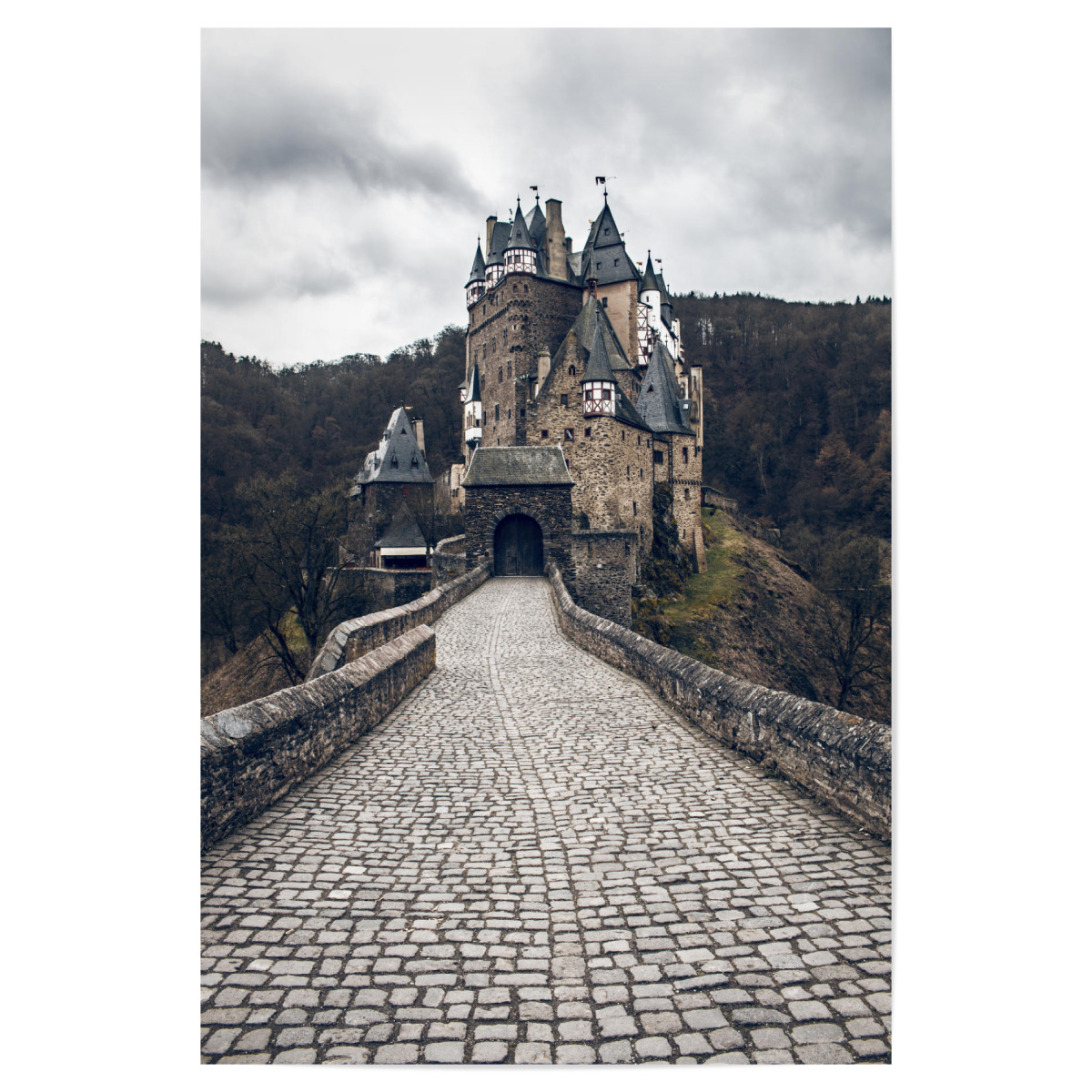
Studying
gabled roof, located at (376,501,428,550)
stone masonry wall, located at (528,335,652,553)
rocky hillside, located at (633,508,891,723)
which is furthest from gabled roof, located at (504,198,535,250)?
rocky hillside, located at (633,508,891,723)

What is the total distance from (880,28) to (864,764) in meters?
4.16

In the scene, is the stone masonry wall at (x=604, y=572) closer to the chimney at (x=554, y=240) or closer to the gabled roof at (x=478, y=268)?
the chimney at (x=554, y=240)

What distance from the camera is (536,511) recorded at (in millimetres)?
23125

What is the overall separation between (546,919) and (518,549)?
72.6ft

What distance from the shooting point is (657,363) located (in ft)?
132

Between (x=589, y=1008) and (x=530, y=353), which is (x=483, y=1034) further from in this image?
(x=530, y=353)

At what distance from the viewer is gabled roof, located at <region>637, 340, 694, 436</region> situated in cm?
3853

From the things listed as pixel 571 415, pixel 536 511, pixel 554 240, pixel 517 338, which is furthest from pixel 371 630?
pixel 554 240

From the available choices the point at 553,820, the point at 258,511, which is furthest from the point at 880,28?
the point at 258,511

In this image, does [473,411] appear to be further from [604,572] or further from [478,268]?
[604,572]

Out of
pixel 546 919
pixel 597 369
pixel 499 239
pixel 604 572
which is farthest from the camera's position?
pixel 499 239

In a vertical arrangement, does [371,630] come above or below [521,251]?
below

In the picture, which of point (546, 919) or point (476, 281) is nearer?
point (546, 919)

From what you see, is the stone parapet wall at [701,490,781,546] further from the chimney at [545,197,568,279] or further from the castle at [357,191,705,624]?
the chimney at [545,197,568,279]
